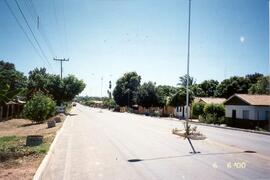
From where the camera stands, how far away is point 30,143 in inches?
576

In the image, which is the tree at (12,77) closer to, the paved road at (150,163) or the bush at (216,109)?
the bush at (216,109)

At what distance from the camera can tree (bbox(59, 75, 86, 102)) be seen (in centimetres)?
5838

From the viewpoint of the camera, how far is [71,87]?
59.0m

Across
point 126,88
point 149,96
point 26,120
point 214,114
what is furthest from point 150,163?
point 126,88

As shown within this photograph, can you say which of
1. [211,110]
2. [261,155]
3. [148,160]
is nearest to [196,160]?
[148,160]

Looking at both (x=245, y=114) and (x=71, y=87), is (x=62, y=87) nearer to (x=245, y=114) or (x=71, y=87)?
(x=71, y=87)

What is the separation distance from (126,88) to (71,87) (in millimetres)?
34311

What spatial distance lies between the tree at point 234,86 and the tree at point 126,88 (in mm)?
25646

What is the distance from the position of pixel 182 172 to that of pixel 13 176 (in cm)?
523

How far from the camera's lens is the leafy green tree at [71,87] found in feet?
192

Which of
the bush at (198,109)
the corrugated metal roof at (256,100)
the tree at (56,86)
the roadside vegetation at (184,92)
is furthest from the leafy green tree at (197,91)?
the corrugated metal roof at (256,100)

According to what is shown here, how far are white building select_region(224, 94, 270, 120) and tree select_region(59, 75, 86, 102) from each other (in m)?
32.1

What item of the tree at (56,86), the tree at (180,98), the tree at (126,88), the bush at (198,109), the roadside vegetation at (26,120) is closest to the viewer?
the roadside vegetation at (26,120)

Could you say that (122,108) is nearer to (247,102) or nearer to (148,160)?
(247,102)
